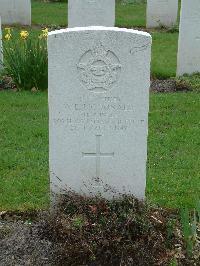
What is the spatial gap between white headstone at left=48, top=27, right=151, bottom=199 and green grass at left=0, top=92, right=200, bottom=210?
63cm

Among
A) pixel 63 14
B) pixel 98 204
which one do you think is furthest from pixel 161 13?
pixel 98 204

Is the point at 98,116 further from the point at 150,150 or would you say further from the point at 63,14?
the point at 63,14

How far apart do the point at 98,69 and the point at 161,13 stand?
10576 mm

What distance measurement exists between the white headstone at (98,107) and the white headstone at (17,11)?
1049 centimetres

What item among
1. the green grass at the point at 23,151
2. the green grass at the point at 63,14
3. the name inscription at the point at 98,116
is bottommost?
the green grass at the point at 23,151

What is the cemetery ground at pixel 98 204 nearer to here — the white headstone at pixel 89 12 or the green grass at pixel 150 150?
the green grass at pixel 150 150

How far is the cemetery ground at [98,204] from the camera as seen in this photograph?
152 inches

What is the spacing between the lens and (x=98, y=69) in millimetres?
4051

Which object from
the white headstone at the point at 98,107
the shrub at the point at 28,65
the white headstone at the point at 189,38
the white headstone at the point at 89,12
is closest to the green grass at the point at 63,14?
the white headstone at the point at 89,12

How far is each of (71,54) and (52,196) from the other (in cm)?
107

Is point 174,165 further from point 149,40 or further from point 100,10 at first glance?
point 100,10

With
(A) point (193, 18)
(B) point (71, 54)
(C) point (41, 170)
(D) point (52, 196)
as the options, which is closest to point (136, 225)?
(D) point (52, 196)

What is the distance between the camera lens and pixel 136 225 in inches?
156

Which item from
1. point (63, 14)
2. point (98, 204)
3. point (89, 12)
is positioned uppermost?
point (89, 12)
